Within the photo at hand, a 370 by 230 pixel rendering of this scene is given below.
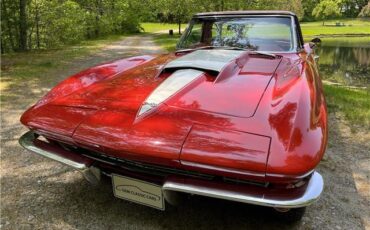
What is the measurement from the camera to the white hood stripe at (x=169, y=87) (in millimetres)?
2287

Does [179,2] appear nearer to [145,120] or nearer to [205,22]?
[205,22]

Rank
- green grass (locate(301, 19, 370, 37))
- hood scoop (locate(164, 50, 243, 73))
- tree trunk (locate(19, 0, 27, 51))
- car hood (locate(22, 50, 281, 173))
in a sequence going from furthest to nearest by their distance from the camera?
green grass (locate(301, 19, 370, 37)) → tree trunk (locate(19, 0, 27, 51)) → hood scoop (locate(164, 50, 243, 73)) → car hood (locate(22, 50, 281, 173))

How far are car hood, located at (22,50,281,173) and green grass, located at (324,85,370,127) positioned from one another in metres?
2.19

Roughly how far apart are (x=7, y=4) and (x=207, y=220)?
43.9ft

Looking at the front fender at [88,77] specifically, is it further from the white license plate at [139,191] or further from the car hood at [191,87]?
the white license plate at [139,191]

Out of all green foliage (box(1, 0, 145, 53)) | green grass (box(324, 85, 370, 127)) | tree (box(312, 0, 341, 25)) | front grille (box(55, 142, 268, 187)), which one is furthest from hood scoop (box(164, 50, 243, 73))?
tree (box(312, 0, 341, 25))

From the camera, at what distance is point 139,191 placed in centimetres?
217

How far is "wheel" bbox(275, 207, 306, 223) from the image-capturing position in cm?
221

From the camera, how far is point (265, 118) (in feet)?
6.79

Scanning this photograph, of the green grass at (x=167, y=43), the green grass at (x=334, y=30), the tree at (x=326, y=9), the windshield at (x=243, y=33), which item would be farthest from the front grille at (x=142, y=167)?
the tree at (x=326, y=9)

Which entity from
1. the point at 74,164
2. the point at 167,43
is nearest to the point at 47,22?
the point at 167,43

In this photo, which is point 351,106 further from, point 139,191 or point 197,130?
point 139,191

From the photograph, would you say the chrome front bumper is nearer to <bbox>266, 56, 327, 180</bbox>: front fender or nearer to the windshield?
<bbox>266, 56, 327, 180</bbox>: front fender

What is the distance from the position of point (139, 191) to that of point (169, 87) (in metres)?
0.70
